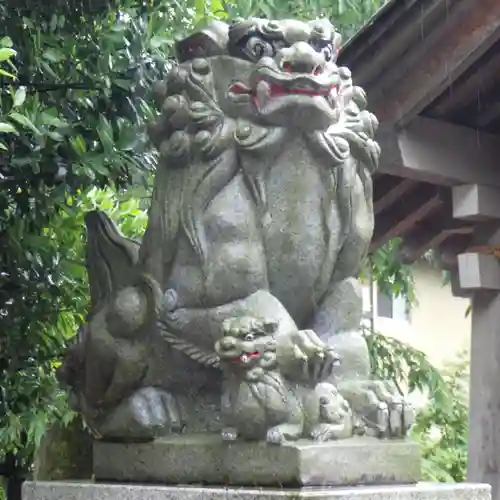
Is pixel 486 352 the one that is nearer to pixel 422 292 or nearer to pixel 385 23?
pixel 385 23

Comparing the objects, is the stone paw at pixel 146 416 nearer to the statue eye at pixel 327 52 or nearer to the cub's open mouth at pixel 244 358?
the cub's open mouth at pixel 244 358

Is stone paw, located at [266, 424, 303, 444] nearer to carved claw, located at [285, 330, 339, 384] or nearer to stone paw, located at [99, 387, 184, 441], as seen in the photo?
carved claw, located at [285, 330, 339, 384]

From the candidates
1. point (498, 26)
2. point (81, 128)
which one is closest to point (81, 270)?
point (81, 128)

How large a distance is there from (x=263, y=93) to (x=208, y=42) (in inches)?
13.2

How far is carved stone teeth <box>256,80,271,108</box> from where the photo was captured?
110 inches

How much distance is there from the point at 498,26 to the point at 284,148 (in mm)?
1703

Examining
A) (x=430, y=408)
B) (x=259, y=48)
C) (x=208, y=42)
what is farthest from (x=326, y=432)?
(x=430, y=408)

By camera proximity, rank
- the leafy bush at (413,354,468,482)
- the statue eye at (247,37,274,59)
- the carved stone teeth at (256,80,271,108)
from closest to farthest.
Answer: the carved stone teeth at (256,80,271,108) → the statue eye at (247,37,274,59) → the leafy bush at (413,354,468,482)

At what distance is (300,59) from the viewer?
2.77m

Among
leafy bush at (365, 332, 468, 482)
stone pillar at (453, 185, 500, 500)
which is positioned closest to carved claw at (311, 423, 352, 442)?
stone pillar at (453, 185, 500, 500)

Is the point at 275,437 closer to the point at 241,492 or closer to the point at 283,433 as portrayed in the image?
the point at 283,433

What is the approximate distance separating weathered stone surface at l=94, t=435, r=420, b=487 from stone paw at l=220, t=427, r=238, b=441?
0.02 m

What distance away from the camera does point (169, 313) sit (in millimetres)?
2840

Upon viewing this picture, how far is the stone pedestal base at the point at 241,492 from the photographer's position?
7.97 ft
